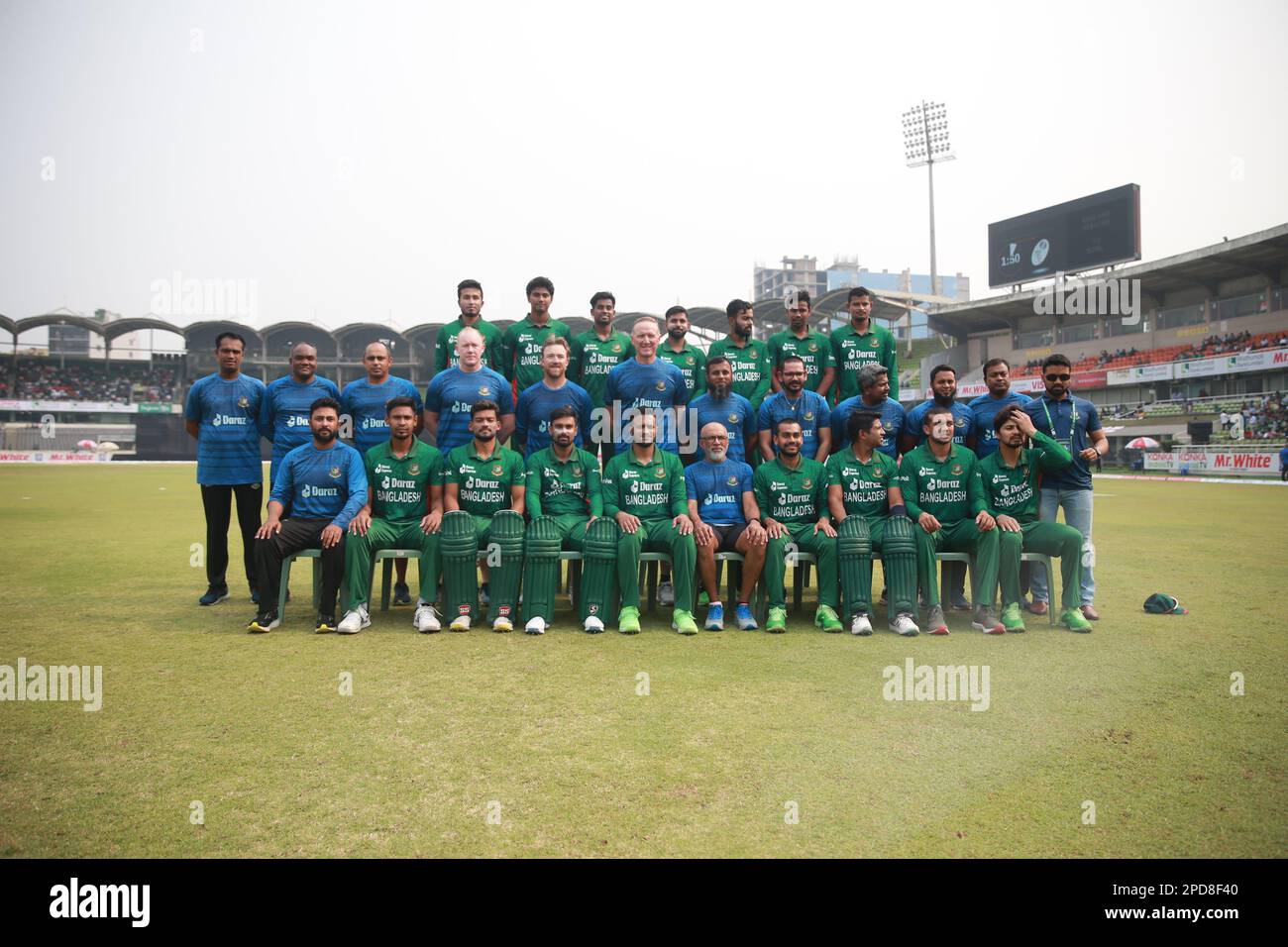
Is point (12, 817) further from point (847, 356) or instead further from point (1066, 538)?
point (847, 356)

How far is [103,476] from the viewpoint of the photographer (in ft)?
93.5

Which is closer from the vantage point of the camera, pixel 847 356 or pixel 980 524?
pixel 980 524

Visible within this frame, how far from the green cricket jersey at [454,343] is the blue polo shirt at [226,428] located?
1.57 meters

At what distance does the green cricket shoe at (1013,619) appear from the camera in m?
5.54

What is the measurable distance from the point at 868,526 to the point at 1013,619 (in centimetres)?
120

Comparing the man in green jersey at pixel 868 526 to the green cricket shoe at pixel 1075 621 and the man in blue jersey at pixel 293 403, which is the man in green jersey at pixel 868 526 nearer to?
the green cricket shoe at pixel 1075 621

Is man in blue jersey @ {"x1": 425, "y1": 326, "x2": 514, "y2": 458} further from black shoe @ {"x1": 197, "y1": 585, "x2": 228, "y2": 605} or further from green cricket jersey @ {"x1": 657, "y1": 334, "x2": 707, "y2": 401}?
black shoe @ {"x1": 197, "y1": 585, "x2": 228, "y2": 605}

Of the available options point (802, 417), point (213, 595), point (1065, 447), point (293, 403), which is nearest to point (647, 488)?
point (802, 417)

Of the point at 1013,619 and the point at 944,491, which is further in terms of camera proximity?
the point at 944,491

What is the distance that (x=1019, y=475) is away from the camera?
→ 20.1ft

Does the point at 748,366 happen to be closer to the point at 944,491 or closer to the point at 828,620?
the point at 944,491

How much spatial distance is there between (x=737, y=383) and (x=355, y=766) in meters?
5.18
